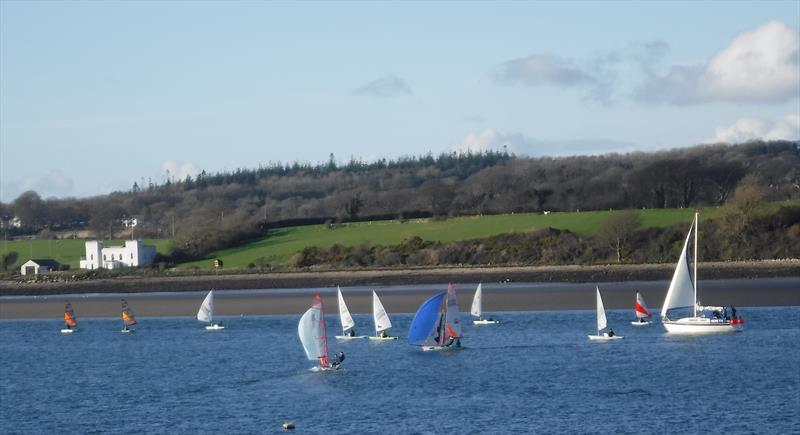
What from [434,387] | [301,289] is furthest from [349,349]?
[301,289]

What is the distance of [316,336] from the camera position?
45344 mm

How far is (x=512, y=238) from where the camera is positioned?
98.8 metres

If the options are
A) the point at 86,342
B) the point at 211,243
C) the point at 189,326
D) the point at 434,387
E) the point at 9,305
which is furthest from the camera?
the point at 211,243

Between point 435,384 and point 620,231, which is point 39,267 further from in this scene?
point 435,384

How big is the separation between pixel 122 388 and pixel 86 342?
18714 mm

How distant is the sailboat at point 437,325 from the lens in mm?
49438

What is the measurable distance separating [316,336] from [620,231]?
164 ft

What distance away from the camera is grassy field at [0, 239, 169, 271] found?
402 ft

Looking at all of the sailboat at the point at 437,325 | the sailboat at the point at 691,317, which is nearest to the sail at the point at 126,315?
the sailboat at the point at 437,325

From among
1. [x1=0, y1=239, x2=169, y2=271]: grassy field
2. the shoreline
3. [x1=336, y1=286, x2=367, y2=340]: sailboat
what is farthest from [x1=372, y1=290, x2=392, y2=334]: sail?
[x1=0, y1=239, x2=169, y2=271]: grassy field

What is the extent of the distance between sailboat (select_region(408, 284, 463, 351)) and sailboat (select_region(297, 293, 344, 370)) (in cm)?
474

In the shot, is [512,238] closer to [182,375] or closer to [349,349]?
[349,349]

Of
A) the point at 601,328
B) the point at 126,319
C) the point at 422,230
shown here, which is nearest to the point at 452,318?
the point at 601,328

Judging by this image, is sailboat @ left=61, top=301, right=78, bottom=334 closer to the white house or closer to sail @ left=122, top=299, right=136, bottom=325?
sail @ left=122, top=299, right=136, bottom=325
